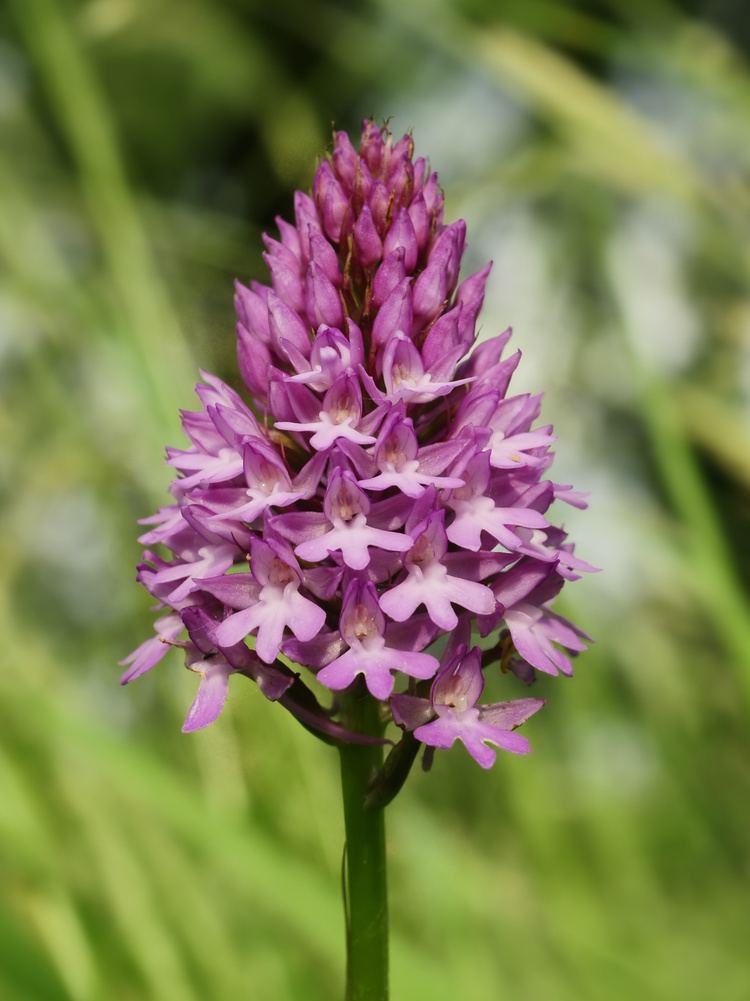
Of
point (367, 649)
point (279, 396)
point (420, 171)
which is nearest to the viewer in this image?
point (367, 649)

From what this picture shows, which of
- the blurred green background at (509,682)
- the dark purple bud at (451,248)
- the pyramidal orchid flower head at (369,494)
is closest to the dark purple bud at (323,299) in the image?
the pyramidal orchid flower head at (369,494)

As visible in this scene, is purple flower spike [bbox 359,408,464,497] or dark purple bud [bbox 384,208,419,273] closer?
purple flower spike [bbox 359,408,464,497]

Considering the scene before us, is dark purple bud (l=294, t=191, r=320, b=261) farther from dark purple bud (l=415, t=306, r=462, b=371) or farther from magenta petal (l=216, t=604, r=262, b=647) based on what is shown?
magenta petal (l=216, t=604, r=262, b=647)

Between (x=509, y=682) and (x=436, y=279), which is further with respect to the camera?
(x=509, y=682)

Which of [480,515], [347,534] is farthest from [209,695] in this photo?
[480,515]

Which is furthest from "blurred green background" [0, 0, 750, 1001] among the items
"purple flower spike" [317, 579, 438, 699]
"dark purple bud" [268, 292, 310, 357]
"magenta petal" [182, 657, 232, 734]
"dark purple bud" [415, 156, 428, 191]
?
"dark purple bud" [415, 156, 428, 191]

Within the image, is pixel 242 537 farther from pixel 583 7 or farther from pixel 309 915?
pixel 583 7

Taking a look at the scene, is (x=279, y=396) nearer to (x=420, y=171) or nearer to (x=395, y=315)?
(x=395, y=315)

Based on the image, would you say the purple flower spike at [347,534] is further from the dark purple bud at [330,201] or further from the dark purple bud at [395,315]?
the dark purple bud at [330,201]
